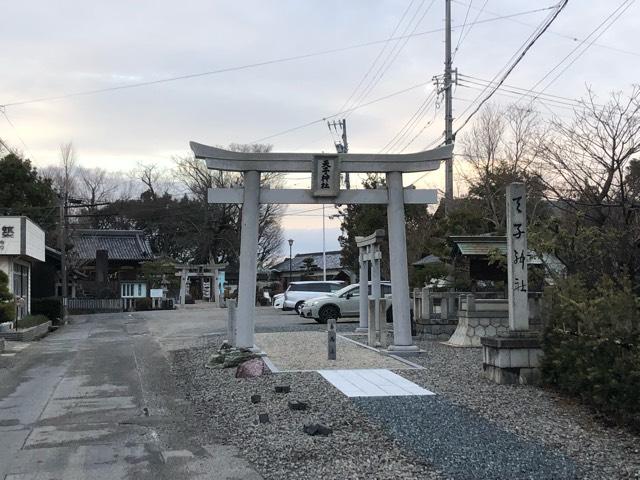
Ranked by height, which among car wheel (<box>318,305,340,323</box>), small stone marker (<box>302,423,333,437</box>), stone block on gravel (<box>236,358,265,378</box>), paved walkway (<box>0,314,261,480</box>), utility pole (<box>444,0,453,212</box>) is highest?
utility pole (<box>444,0,453,212</box>)

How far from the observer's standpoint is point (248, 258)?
13.6 m

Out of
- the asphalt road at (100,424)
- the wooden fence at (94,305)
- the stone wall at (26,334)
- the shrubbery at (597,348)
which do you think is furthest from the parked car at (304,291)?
the shrubbery at (597,348)

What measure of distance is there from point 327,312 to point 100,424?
17460 millimetres

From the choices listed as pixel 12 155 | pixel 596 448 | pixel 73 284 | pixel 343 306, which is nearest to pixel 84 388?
pixel 596 448

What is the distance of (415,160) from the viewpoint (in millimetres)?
14406

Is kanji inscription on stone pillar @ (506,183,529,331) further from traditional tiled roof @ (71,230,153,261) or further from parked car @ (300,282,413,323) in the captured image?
traditional tiled roof @ (71,230,153,261)

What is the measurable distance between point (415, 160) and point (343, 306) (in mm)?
11840

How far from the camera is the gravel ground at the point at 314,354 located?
12.2 metres

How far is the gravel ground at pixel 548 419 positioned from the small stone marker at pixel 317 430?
1905 millimetres

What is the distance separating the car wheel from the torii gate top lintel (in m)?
11.4

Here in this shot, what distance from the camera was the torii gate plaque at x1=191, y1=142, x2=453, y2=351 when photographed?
1361 cm

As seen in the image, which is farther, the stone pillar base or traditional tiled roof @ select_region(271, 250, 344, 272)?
traditional tiled roof @ select_region(271, 250, 344, 272)

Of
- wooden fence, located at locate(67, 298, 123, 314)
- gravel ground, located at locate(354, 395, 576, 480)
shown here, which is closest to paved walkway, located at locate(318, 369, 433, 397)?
gravel ground, located at locate(354, 395, 576, 480)

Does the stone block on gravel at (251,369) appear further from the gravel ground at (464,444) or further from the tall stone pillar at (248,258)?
the gravel ground at (464,444)
